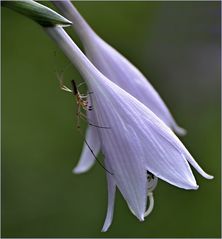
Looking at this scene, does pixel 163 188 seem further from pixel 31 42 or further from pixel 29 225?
pixel 31 42

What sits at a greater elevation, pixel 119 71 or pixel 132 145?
pixel 119 71

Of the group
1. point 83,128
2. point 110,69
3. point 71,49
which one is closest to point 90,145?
point 110,69

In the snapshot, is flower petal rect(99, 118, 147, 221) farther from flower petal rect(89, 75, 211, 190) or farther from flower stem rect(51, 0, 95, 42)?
flower stem rect(51, 0, 95, 42)

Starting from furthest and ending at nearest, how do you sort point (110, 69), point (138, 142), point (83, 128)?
1. point (83, 128)
2. point (110, 69)
3. point (138, 142)

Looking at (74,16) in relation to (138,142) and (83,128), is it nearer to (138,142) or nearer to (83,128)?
(138,142)

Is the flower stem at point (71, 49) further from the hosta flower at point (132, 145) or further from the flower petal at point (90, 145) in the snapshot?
the flower petal at point (90, 145)

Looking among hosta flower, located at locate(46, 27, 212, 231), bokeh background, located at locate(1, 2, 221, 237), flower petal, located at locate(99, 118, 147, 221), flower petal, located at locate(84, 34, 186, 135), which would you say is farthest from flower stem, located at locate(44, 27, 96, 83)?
bokeh background, located at locate(1, 2, 221, 237)

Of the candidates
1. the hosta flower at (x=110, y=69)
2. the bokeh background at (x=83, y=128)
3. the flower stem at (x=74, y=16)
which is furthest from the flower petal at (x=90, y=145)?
the bokeh background at (x=83, y=128)
